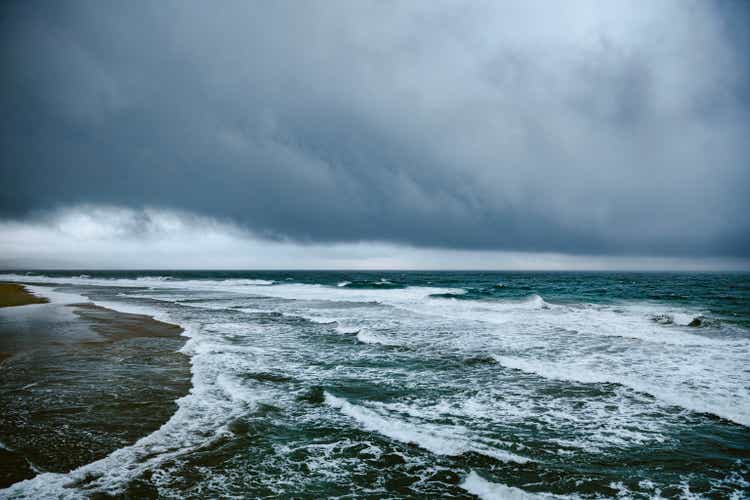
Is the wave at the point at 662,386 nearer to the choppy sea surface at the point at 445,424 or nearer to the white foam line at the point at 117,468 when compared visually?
the choppy sea surface at the point at 445,424

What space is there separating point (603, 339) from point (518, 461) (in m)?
13.5

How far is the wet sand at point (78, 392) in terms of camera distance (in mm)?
6336

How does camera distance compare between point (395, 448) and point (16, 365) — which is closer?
point (395, 448)

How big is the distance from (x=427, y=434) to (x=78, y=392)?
26.2ft

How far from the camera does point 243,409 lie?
340 inches

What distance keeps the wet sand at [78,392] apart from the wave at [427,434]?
3.92 meters

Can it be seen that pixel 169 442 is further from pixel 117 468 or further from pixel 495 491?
pixel 495 491

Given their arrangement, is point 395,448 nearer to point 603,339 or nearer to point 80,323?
point 603,339

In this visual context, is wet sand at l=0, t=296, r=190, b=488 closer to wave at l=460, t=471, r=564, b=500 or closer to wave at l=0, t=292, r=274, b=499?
wave at l=0, t=292, r=274, b=499

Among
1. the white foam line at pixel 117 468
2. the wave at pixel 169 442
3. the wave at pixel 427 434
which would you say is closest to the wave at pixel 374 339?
the wave at pixel 169 442

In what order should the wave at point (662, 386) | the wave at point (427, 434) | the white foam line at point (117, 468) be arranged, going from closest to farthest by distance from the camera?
the white foam line at point (117, 468)
the wave at point (427, 434)
the wave at point (662, 386)

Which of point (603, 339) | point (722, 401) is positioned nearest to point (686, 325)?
point (603, 339)

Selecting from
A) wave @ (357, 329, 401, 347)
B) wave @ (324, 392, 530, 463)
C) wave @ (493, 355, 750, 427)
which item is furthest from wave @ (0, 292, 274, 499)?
wave @ (493, 355, 750, 427)

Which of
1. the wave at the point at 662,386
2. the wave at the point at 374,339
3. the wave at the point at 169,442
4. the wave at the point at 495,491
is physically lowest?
the wave at the point at 374,339
